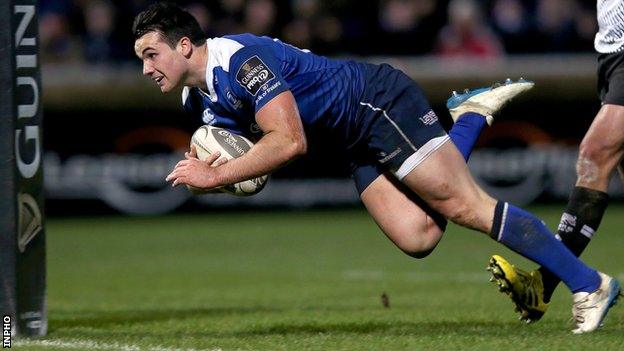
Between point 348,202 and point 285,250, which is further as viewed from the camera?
point 348,202

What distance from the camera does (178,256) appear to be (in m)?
12.9

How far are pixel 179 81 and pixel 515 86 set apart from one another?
6.08 feet

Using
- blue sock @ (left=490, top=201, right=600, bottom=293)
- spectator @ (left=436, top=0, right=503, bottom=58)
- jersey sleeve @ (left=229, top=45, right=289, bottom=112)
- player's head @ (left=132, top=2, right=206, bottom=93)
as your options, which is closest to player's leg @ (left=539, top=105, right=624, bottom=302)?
blue sock @ (left=490, top=201, right=600, bottom=293)

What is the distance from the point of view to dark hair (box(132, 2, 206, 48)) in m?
6.56

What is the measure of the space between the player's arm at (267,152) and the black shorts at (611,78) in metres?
1.97

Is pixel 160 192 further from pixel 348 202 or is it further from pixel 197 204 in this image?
pixel 348 202

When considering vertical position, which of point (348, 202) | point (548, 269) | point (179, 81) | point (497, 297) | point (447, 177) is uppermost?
point (179, 81)

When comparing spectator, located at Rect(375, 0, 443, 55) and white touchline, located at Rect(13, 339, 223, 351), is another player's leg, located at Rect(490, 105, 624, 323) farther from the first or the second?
spectator, located at Rect(375, 0, 443, 55)

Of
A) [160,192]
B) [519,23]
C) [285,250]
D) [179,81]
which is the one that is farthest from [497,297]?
[519,23]

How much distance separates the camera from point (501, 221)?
21.2 feet

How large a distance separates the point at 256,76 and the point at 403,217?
3.96 ft

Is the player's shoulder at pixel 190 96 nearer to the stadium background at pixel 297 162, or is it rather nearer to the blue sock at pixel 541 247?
the blue sock at pixel 541 247

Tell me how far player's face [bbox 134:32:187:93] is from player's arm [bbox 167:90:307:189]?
21.0 inches

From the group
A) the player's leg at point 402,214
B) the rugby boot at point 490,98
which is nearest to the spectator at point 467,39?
the rugby boot at point 490,98
